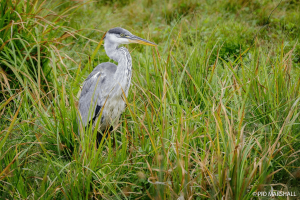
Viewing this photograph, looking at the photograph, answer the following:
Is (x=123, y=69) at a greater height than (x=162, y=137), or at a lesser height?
greater

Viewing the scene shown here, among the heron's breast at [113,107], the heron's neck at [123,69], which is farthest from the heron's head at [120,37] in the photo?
the heron's breast at [113,107]

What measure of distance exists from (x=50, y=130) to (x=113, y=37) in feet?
3.61

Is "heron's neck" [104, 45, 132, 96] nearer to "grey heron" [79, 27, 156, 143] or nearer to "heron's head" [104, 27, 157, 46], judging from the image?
"grey heron" [79, 27, 156, 143]

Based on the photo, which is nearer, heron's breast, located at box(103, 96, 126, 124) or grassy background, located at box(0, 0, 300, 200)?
grassy background, located at box(0, 0, 300, 200)

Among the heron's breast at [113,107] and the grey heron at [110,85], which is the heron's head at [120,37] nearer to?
the grey heron at [110,85]

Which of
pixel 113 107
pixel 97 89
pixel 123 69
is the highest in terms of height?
pixel 123 69

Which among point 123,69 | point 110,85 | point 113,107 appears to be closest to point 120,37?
point 123,69

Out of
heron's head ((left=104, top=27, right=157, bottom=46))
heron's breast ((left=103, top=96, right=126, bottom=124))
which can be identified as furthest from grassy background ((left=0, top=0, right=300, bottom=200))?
heron's head ((left=104, top=27, right=157, bottom=46))

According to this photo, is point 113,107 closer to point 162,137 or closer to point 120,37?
point 120,37

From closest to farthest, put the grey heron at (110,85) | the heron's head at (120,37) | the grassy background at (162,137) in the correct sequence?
the grassy background at (162,137), the grey heron at (110,85), the heron's head at (120,37)

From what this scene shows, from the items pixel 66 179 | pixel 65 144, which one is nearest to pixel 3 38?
pixel 65 144

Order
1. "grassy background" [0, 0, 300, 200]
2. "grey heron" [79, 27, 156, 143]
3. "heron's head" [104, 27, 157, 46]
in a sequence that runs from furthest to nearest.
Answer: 1. "heron's head" [104, 27, 157, 46]
2. "grey heron" [79, 27, 156, 143]
3. "grassy background" [0, 0, 300, 200]

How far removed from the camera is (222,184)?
174cm

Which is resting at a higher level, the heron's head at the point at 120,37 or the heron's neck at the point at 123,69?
the heron's head at the point at 120,37
